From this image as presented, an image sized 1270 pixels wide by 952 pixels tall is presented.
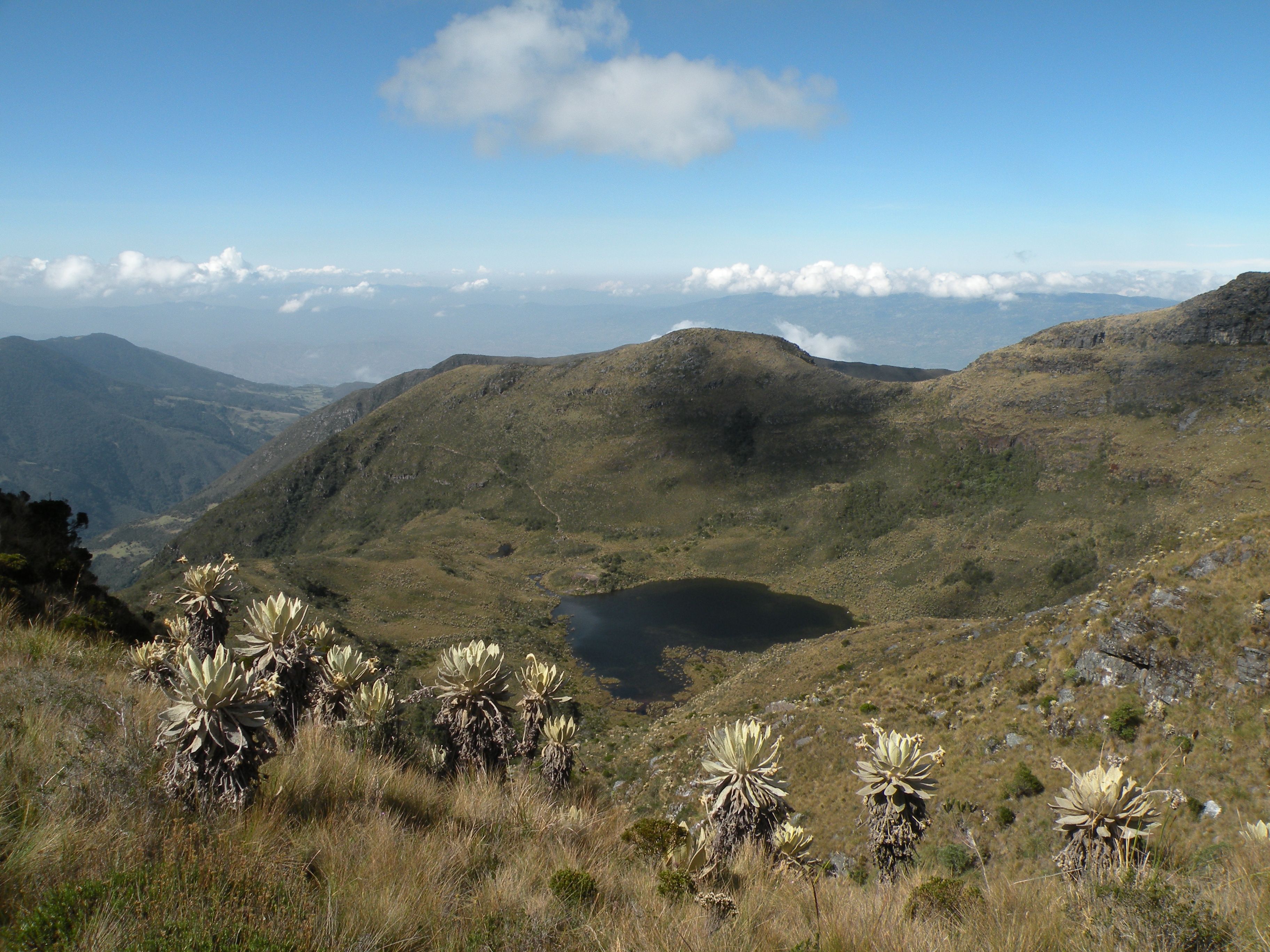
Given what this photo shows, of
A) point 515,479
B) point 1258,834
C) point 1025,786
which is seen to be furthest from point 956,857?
point 515,479

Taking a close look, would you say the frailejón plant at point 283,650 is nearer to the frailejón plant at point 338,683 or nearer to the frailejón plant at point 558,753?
the frailejón plant at point 338,683

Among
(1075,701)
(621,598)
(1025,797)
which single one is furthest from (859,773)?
(621,598)

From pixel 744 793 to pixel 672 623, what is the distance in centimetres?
6775

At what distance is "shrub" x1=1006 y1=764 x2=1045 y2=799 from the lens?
18719 mm

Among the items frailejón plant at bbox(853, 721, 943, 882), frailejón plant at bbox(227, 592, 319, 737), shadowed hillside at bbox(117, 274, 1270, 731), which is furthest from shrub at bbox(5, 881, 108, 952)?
shadowed hillside at bbox(117, 274, 1270, 731)

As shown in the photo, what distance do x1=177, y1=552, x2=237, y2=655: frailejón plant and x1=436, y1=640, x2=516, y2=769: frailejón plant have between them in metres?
5.64

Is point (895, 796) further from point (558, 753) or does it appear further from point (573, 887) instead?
point (573, 887)

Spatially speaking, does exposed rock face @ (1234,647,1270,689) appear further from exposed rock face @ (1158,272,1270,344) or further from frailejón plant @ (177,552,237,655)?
exposed rock face @ (1158,272,1270,344)

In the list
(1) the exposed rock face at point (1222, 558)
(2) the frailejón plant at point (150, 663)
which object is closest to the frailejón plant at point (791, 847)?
(2) the frailejón plant at point (150, 663)

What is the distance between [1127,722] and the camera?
1920cm

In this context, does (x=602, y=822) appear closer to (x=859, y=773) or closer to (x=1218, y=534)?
(x=859, y=773)

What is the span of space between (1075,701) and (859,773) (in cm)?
1602

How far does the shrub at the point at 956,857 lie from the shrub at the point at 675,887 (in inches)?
456

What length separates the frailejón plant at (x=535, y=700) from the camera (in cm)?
1145
